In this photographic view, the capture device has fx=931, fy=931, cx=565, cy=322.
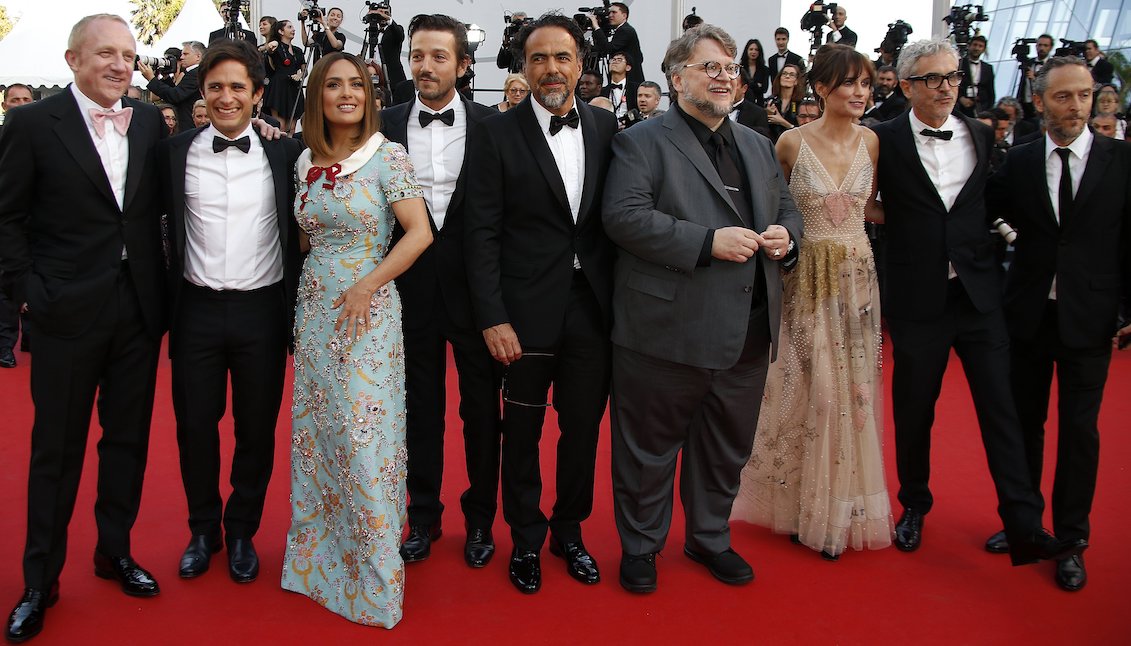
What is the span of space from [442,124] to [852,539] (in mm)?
2029

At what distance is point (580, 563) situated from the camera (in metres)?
3.08

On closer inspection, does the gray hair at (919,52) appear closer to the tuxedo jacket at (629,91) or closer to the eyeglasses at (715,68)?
the eyeglasses at (715,68)

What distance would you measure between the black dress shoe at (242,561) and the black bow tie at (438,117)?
60.1 inches

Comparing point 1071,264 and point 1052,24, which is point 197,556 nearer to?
point 1071,264

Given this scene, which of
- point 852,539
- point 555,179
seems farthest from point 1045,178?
point 555,179

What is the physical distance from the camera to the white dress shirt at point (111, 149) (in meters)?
2.79

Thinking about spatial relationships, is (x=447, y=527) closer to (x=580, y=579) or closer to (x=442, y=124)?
(x=580, y=579)

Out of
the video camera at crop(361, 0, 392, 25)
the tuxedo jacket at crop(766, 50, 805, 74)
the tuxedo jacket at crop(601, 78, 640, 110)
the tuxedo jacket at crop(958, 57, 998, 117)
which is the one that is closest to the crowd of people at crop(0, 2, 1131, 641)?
the video camera at crop(361, 0, 392, 25)

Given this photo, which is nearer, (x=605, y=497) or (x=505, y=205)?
(x=505, y=205)

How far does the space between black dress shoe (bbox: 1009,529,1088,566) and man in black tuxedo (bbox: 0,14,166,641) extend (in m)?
2.78

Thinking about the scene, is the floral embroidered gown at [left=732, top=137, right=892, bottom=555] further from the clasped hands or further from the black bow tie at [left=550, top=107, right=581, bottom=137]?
the black bow tie at [left=550, top=107, right=581, bottom=137]

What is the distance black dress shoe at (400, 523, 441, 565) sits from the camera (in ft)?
10.4

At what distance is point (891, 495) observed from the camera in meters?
3.79

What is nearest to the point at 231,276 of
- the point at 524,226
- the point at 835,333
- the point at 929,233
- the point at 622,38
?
the point at 524,226
